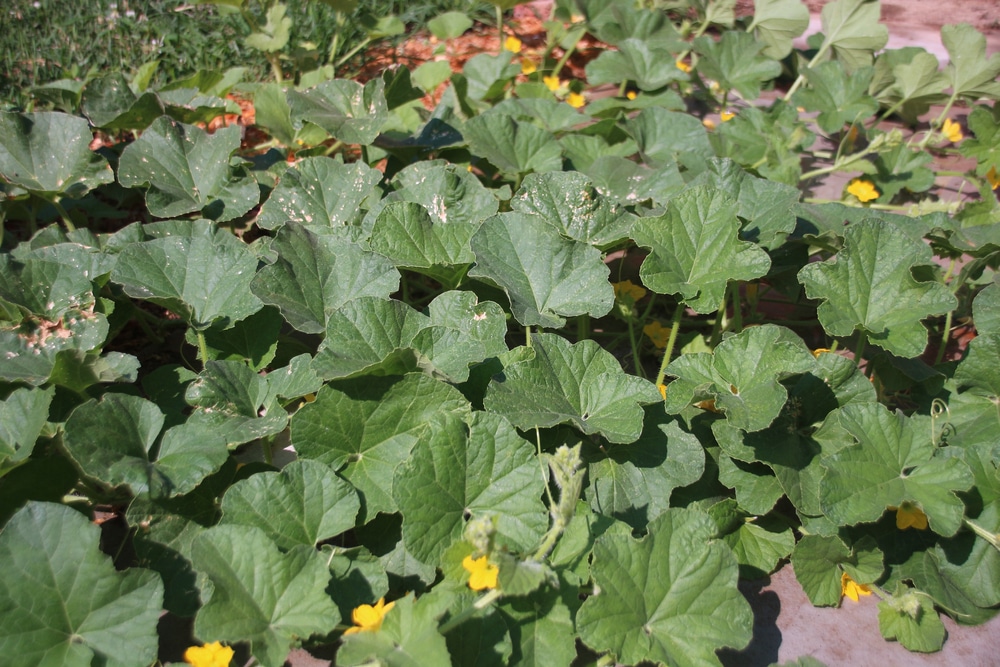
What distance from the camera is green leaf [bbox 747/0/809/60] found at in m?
4.46

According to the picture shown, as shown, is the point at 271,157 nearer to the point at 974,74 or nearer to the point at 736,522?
the point at 736,522

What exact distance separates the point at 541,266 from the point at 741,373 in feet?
2.17

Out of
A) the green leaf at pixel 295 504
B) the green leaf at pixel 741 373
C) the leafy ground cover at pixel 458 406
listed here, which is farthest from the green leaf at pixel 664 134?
the green leaf at pixel 295 504

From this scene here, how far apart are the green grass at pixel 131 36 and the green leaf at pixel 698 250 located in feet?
9.00

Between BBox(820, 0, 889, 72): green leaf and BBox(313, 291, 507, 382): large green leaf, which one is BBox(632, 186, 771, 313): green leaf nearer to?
BBox(313, 291, 507, 382): large green leaf

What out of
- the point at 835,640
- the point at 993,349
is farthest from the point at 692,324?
the point at 835,640

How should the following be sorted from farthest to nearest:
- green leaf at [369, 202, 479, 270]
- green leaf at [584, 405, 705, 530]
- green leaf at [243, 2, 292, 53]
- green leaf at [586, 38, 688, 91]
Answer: green leaf at [586, 38, 688, 91]
green leaf at [243, 2, 292, 53]
green leaf at [369, 202, 479, 270]
green leaf at [584, 405, 705, 530]

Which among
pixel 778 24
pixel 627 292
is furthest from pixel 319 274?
pixel 778 24

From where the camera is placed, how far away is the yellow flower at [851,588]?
2191mm

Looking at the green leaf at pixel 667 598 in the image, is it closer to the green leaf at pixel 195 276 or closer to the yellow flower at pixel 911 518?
the yellow flower at pixel 911 518

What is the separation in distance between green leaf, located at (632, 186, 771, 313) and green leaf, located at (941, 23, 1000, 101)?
89.3 inches

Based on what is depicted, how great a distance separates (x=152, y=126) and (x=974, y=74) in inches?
146

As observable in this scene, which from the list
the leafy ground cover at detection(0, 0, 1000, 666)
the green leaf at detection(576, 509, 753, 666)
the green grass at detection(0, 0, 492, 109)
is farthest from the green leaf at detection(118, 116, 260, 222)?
the green leaf at detection(576, 509, 753, 666)

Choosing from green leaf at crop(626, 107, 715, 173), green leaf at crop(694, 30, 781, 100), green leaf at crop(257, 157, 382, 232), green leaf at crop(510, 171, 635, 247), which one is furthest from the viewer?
green leaf at crop(694, 30, 781, 100)
